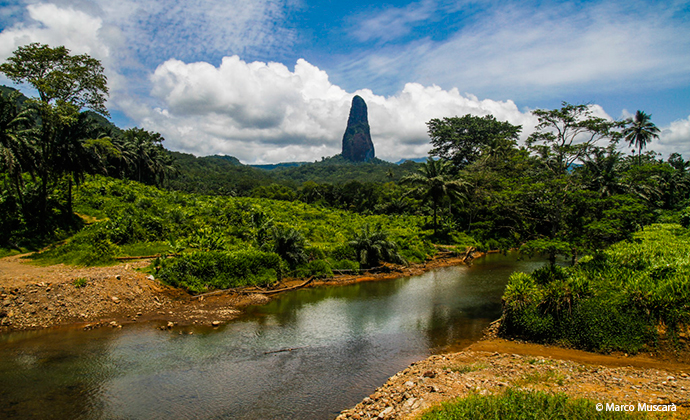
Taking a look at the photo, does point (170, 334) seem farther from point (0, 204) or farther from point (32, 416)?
point (0, 204)

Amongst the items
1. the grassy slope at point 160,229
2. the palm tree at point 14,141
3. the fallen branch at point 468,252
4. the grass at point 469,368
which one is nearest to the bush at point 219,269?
the grassy slope at point 160,229

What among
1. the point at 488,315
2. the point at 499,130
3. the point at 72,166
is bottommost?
the point at 488,315

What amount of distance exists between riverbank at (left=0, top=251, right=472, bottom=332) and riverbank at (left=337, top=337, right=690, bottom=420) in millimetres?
9619

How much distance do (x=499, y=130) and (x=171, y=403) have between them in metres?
59.1

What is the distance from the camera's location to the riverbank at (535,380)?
24.6 ft

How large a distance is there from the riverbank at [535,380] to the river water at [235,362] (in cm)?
133

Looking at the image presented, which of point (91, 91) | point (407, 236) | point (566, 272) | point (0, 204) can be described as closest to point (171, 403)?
point (566, 272)

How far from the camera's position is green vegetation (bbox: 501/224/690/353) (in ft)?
35.7

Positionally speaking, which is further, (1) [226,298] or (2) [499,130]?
(2) [499,130]

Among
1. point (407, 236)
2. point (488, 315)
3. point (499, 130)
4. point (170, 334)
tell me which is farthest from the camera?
point (499, 130)

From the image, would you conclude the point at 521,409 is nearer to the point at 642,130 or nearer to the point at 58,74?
the point at 58,74

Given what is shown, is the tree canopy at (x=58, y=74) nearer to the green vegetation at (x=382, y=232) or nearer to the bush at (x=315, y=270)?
the green vegetation at (x=382, y=232)

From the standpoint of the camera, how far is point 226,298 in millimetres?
18672

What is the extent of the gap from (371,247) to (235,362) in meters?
16.6
